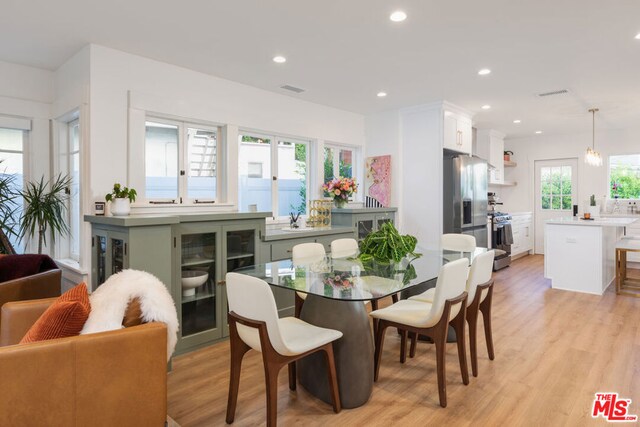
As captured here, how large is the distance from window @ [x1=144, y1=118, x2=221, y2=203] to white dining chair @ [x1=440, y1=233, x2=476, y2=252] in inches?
94.9

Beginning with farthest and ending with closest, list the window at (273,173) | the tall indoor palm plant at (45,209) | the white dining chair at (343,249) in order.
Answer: the window at (273,173) < the tall indoor palm plant at (45,209) < the white dining chair at (343,249)

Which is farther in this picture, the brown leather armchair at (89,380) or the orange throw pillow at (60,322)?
the orange throw pillow at (60,322)

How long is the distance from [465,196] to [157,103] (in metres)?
4.05

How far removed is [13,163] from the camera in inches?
142

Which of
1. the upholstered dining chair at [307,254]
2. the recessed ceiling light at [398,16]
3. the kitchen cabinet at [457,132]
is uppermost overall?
the recessed ceiling light at [398,16]

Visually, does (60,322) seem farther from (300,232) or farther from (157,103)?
(300,232)

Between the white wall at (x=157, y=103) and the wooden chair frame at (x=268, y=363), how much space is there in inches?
73.4

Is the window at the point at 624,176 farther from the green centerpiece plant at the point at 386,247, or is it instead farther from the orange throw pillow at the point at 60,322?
the orange throw pillow at the point at 60,322

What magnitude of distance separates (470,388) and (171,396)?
74.2 inches

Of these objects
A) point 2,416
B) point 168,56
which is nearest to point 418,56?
point 168,56

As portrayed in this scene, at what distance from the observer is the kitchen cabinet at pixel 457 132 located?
16.5ft

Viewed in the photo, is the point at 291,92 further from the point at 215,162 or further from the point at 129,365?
the point at 129,365

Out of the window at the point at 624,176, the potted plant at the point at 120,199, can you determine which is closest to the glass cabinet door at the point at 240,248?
the potted plant at the point at 120,199

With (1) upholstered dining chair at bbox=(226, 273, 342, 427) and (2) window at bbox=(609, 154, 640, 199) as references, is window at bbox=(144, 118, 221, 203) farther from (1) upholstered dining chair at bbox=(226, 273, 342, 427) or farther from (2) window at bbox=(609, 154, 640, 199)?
(2) window at bbox=(609, 154, 640, 199)
